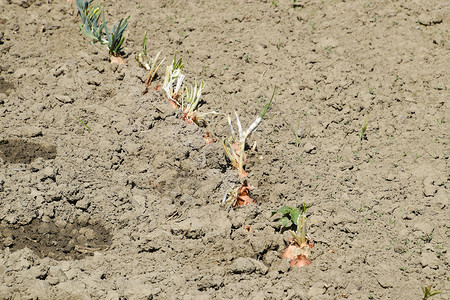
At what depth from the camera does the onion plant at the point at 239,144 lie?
3.24 m

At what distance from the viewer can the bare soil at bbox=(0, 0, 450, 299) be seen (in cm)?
274

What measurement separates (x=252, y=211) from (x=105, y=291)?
104cm

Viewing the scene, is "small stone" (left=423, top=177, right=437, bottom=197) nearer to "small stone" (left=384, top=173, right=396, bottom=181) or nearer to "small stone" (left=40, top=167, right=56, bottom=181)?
"small stone" (left=384, top=173, right=396, bottom=181)

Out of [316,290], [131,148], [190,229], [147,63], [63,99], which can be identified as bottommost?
[316,290]

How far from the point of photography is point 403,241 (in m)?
2.91

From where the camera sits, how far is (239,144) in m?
3.36

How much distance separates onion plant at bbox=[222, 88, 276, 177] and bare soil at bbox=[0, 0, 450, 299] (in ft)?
0.26

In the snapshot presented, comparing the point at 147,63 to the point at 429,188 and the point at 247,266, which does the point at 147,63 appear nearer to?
the point at 247,266

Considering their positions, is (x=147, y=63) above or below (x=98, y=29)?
below

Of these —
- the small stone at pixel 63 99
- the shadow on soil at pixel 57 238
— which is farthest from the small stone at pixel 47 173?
the small stone at pixel 63 99

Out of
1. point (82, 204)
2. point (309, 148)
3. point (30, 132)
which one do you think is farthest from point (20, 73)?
Result: point (309, 148)

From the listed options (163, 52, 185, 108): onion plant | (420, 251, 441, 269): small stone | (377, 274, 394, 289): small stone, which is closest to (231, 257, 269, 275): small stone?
(377, 274, 394, 289): small stone

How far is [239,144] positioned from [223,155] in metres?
0.16

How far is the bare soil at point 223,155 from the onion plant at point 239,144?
3.1 inches
